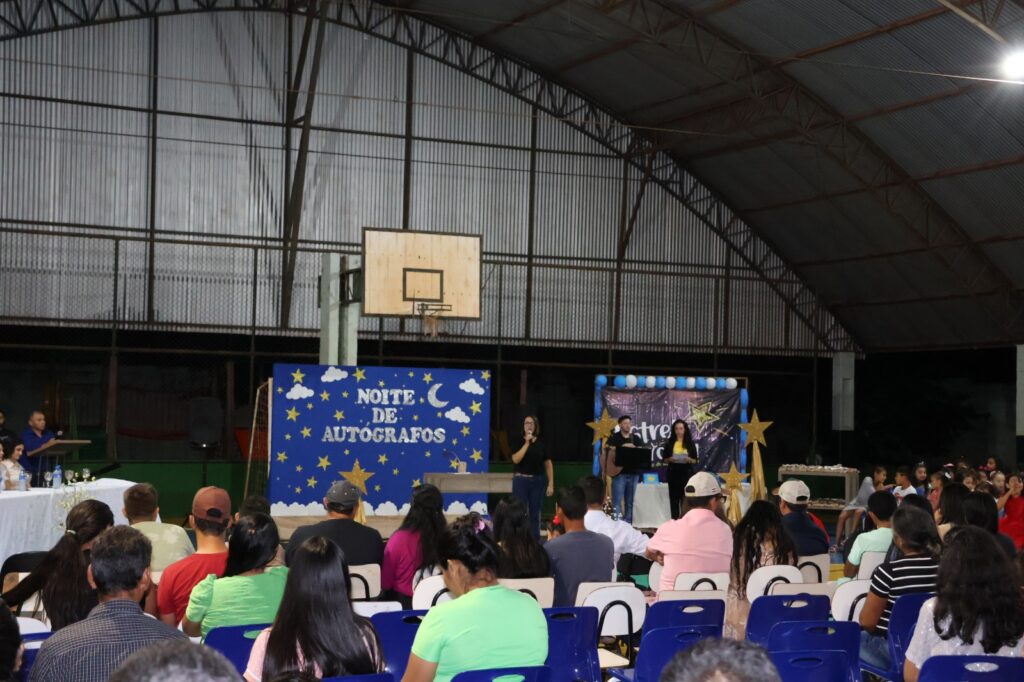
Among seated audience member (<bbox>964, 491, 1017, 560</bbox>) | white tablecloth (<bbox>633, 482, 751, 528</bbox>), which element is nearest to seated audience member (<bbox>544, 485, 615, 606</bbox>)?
seated audience member (<bbox>964, 491, 1017, 560</bbox>)

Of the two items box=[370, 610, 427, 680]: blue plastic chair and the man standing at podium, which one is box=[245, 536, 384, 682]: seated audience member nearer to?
box=[370, 610, 427, 680]: blue plastic chair

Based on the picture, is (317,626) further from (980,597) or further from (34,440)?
(34,440)

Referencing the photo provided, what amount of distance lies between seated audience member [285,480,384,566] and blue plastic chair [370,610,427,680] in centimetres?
166

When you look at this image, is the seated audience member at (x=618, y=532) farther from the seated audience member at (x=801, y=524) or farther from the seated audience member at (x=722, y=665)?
the seated audience member at (x=722, y=665)

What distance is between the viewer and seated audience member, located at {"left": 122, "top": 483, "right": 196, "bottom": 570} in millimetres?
5742

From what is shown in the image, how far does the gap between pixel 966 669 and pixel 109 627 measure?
2558 mm

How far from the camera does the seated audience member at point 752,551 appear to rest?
5.60m

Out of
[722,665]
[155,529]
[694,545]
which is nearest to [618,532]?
[694,545]

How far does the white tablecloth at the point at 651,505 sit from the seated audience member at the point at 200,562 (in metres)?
10.0

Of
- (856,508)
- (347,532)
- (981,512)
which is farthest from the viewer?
(856,508)

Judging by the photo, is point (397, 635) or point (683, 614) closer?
point (397, 635)

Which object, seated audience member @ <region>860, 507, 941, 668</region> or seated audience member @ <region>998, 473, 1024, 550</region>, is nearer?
seated audience member @ <region>860, 507, 941, 668</region>

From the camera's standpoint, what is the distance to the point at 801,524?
7.21 meters

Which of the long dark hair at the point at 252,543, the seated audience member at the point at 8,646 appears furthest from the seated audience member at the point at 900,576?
the seated audience member at the point at 8,646
